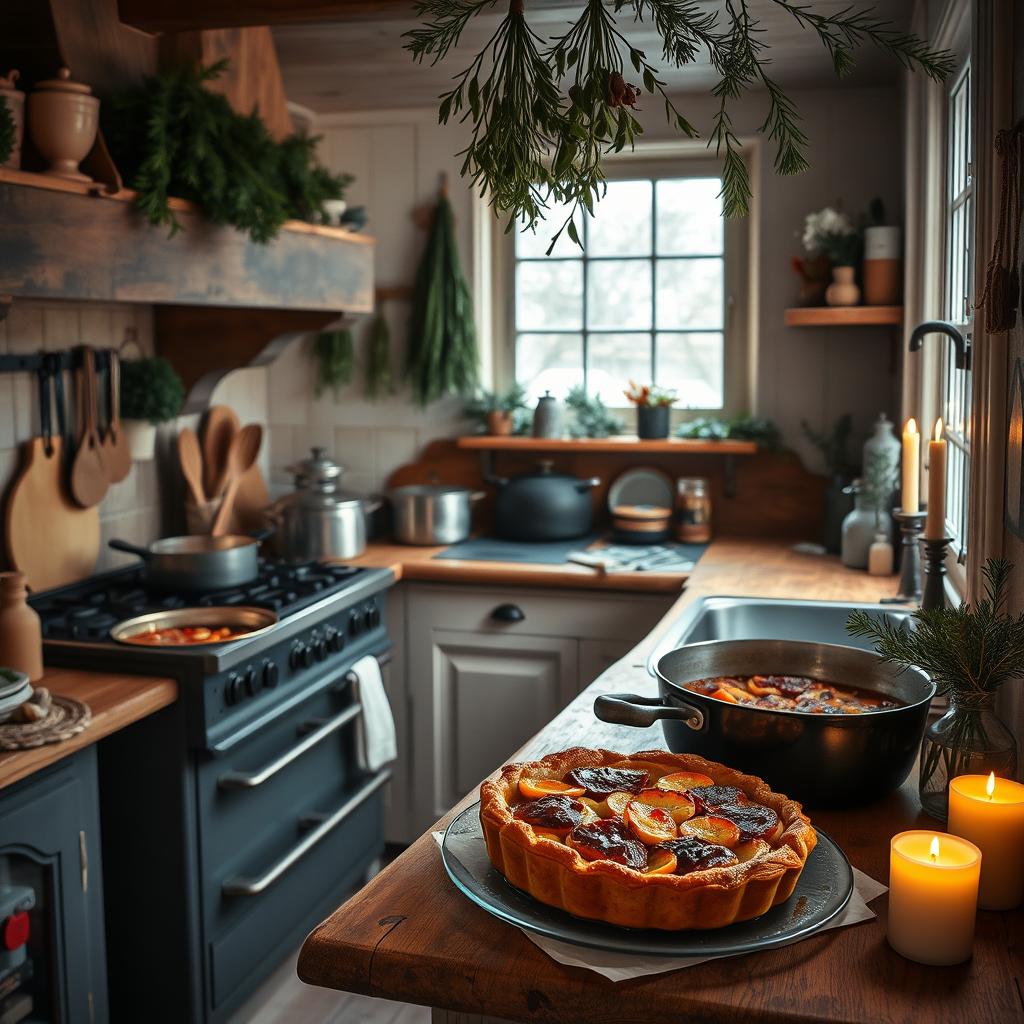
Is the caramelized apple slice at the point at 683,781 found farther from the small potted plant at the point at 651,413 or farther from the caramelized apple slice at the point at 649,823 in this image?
the small potted plant at the point at 651,413

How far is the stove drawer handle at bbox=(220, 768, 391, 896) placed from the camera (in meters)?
2.51

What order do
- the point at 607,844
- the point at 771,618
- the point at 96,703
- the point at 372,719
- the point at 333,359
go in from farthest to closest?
the point at 333,359, the point at 372,719, the point at 771,618, the point at 96,703, the point at 607,844

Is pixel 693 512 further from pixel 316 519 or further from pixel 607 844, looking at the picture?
pixel 607 844

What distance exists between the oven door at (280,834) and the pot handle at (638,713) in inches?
51.1

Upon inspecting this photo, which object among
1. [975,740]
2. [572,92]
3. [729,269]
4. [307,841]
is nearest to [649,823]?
[975,740]

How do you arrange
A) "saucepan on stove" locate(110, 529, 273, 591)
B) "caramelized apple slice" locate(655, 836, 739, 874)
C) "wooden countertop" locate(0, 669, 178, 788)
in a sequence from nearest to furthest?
"caramelized apple slice" locate(655, 836, 739, 874) < "wooden countertop" locate(0, 669, 178, 788) < "saucepan on stove" locate(110, 529, 273, 591)

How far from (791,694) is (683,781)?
335 millimetres

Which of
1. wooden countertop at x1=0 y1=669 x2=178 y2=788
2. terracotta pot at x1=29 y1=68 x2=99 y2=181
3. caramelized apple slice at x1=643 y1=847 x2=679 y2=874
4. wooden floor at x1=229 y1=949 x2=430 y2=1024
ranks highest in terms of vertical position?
terracotta pot at x1=29 y1=68 x2=99 y2=181

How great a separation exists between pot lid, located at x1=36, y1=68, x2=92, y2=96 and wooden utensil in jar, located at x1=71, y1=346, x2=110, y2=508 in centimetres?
79

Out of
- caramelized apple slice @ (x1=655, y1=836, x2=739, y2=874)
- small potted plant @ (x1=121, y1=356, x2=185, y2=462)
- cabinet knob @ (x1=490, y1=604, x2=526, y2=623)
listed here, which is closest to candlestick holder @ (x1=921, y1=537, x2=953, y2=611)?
caramelized apple slice @ (x1=655, y1=836, x2=739, y2=874)

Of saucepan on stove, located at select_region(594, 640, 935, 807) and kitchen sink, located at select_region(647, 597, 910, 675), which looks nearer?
saucepan on stove, located at select_region(594, 640, 935, 807)

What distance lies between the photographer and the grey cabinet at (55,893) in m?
1.95

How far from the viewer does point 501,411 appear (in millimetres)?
3840

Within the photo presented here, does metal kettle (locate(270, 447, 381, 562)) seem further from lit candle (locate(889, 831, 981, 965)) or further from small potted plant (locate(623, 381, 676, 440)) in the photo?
lit candle (locate(889, 831, 981, 965))
